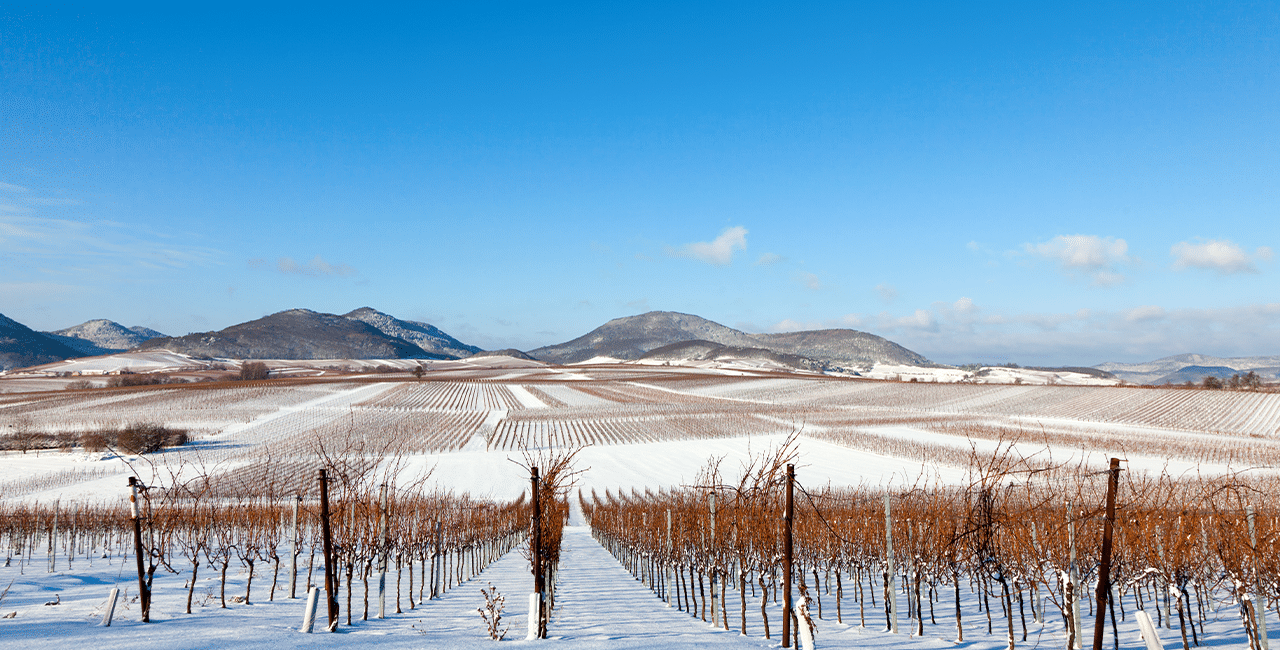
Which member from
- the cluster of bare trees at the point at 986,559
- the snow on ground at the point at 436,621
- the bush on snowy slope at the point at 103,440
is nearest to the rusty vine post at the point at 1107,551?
the cluster of bare trees at the point at 986,559

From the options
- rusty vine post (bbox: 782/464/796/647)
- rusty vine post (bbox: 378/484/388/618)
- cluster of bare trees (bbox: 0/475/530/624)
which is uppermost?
rusty vine post (bbox: 782/464/796/647)

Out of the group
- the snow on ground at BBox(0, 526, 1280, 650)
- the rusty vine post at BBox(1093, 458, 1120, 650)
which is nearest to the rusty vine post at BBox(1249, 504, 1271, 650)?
the snow on ground at BBox(0, 526, 1280, 650)

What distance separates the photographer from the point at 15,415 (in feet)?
196

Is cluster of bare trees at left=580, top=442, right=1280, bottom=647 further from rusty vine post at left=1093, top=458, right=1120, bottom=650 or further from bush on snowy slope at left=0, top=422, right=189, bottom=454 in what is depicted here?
bush on snowy slope at left=0, top=422, right=189, bottom=454

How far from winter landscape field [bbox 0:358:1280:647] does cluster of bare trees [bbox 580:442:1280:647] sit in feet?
0.44

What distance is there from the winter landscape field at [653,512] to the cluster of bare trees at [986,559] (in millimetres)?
133

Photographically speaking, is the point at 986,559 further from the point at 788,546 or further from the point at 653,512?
the point at 653,512

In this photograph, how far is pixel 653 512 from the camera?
19.7 metres

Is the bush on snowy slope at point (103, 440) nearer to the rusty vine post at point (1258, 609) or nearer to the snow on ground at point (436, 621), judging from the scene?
the snow on ground at point (436, 621)

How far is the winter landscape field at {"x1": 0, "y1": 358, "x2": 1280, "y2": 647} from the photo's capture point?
9594 millimetres

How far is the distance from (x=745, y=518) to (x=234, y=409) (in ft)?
230

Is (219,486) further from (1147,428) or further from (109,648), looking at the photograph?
(1147,428)

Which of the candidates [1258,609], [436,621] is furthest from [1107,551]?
[436,621]

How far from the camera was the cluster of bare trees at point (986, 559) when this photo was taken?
8.86m
